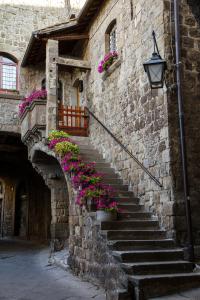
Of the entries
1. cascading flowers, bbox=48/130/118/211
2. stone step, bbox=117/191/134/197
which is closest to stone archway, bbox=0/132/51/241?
cascading flowers, bbox=48/130/118/211

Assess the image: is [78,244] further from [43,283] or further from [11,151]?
[11,151]

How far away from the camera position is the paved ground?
621cm

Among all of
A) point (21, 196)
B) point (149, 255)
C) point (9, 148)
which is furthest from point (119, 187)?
point (21, 196)

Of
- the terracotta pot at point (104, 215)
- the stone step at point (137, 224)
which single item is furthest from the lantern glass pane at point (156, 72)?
the stone step at point (137, 224)

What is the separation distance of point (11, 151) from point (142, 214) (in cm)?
1081

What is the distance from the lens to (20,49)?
47.5 feet

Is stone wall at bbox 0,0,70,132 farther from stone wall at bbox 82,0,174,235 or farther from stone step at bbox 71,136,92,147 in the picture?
stone wall at bbox 82,0,174,235

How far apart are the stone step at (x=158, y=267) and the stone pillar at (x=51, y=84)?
228 inches

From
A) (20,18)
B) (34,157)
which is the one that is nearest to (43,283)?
(34,157)

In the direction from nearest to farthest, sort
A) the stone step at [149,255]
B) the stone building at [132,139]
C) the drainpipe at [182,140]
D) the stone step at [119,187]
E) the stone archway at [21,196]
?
the stone step at [149,255]
the stone building at [132,139]
the drainpipe at [182,140]
the stone step at [119,187]
the stone archway at [21,196]

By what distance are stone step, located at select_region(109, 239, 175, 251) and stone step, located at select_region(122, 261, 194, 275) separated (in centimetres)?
57

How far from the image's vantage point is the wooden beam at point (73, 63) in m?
11.3

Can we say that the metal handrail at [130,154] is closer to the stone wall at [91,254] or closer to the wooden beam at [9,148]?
the stone wall at [91,254]

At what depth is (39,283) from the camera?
7367 mm
